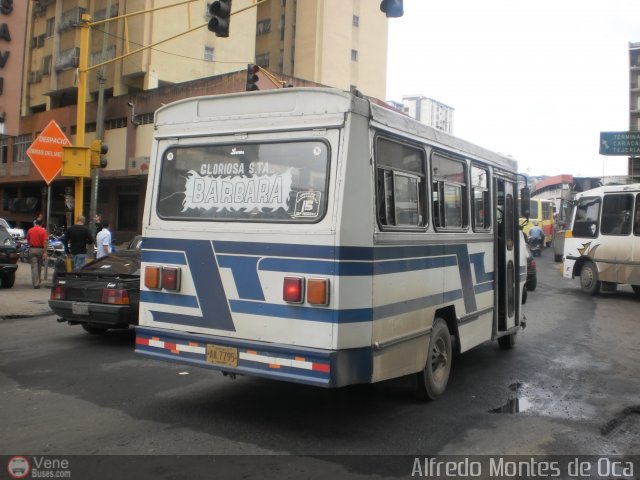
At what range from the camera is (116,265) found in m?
9.40

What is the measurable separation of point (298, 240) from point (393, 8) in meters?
6.09

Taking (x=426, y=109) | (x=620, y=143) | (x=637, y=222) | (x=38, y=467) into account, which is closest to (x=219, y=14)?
(x=38, y=467)

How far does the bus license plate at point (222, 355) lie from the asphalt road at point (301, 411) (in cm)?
61

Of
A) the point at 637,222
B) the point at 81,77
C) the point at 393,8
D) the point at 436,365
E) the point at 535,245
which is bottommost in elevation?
the point at 436,365

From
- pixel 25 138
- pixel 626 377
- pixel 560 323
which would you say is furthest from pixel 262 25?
pixel 626 377

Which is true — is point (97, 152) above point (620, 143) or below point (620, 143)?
below

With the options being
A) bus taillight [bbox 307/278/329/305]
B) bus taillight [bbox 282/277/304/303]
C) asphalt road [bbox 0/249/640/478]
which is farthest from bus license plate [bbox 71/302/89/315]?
bus taillight [bbox 307/278/329/305]

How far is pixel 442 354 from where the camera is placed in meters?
6.44

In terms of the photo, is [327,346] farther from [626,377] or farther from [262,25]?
[262,25]

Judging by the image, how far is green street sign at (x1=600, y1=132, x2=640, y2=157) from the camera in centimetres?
2953

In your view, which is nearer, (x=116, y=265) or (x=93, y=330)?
(x=116, y=265)

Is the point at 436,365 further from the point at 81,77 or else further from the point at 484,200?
the point at 81,77

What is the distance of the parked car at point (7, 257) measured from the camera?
14.3 m

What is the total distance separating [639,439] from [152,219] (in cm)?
520
